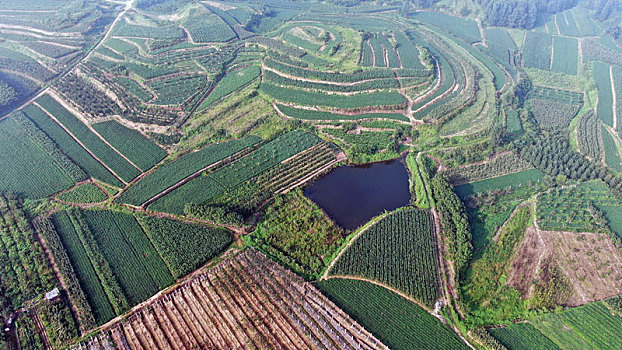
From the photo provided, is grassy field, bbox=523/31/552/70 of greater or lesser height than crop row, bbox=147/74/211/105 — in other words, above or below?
above

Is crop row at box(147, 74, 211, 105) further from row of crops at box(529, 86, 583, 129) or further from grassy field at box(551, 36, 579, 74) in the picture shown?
grassy field at box(551, 36, 579, 74)

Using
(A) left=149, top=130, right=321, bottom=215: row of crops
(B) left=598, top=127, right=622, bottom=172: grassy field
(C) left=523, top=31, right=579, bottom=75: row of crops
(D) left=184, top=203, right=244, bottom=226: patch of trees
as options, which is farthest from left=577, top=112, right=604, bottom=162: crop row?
(D) left=184, top=203, right=244, bottom=226: patch of trees

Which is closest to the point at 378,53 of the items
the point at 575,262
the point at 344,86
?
the point at 344,86

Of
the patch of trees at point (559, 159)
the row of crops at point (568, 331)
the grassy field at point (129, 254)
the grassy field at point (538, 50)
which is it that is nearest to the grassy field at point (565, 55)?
the grassy field at point (538, 50)

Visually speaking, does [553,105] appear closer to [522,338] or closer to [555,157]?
[555,157]

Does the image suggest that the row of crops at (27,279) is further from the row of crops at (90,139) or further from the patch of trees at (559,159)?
the patch of trees at (559,159)
